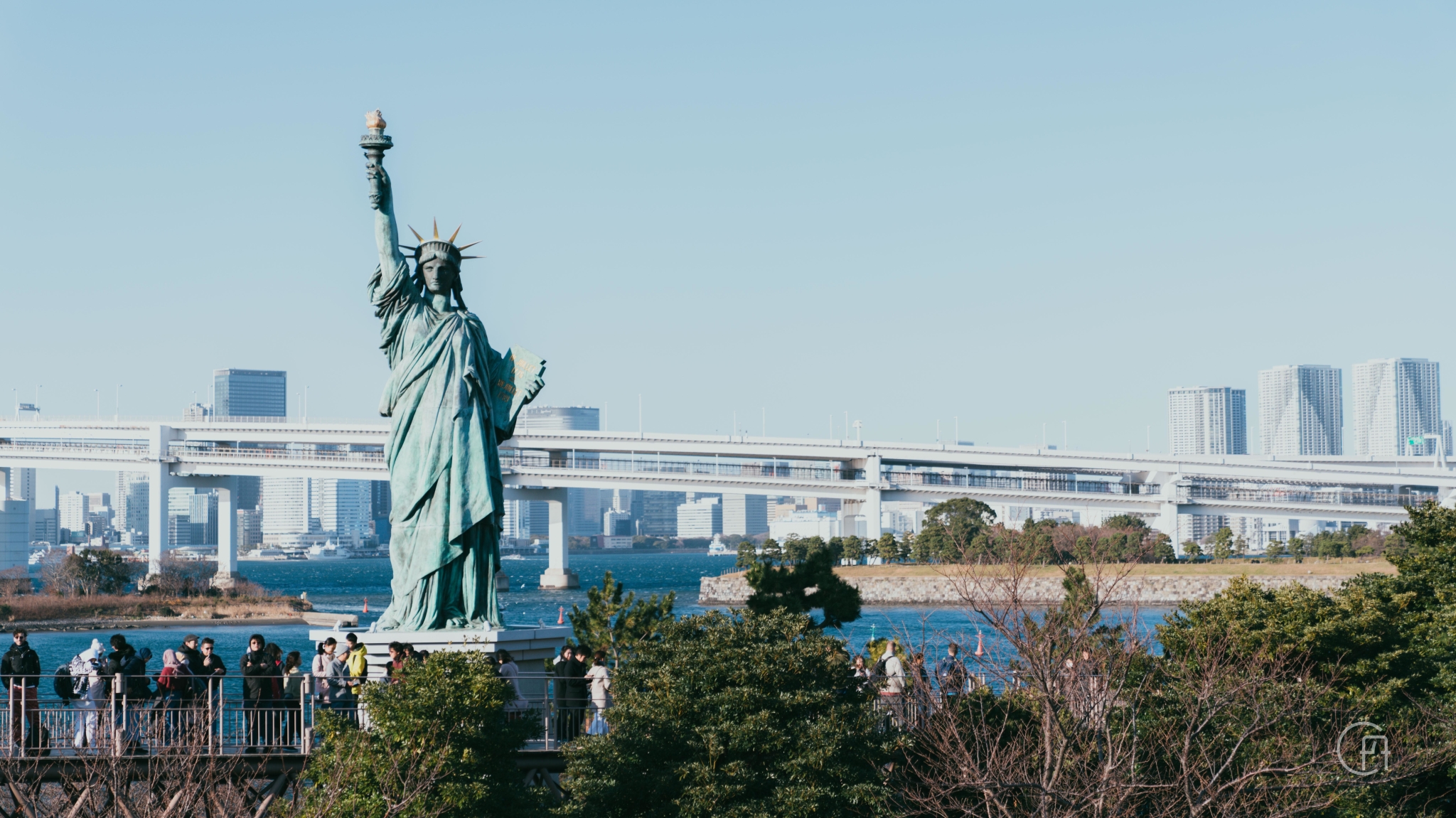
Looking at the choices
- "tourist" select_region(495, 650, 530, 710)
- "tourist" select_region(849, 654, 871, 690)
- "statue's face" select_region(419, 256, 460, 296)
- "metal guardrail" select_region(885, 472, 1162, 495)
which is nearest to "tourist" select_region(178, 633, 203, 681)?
"tourist" select_region(495, 650, 530, 710)

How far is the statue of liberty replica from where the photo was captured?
1471 cm

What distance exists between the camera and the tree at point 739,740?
12.6 m

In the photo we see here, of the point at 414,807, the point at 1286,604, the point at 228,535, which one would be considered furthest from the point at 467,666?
the point at 228,535

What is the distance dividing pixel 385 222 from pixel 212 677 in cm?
477

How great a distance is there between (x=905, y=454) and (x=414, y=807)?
7531cm

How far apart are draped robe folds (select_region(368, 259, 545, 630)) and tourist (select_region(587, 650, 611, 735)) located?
107 centimetres

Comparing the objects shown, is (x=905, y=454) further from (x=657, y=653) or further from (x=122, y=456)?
(x=657, y=653)

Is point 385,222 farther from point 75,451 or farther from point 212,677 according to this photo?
point 75,451

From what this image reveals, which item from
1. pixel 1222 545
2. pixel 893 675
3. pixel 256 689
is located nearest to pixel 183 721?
pixel 256 689

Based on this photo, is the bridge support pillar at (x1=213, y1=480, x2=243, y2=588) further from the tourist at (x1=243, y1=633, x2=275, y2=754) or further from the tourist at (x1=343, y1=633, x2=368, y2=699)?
the tourist at (x1=343, y1=633, x2=368, y2=699)

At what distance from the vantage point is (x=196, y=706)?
13.2m

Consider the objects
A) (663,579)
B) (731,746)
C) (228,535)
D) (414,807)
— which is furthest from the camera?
(663,579)

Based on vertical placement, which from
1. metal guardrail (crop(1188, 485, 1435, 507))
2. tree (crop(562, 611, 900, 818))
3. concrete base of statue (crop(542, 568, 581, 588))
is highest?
metal guardrail (crop(1188, 485, 1435, 507))

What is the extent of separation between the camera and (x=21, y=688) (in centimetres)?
1321
